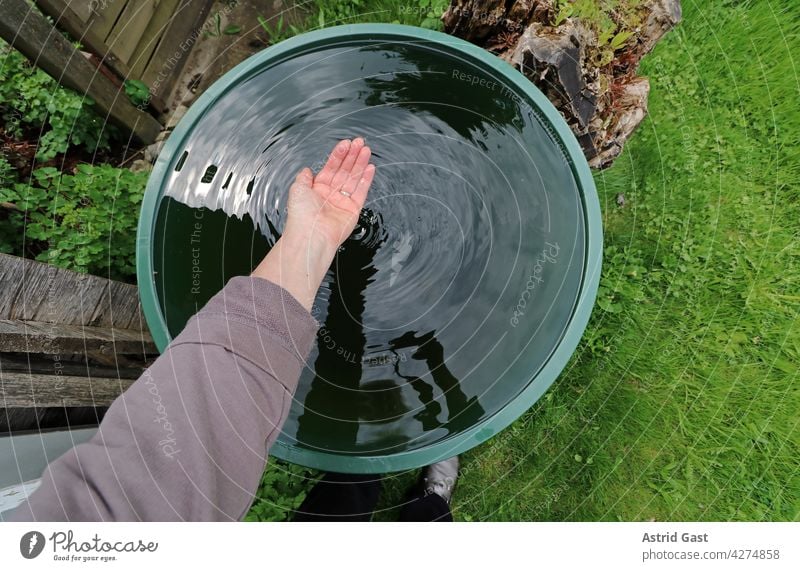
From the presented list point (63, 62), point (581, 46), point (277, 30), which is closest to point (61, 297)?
point (63, 62)

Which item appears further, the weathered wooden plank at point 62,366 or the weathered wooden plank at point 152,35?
the weathered wooden plank at point 152,35

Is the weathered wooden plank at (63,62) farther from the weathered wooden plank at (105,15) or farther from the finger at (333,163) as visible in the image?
the finger at (333,163)

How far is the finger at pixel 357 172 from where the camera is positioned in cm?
102

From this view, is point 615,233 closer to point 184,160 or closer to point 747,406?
point 747,406

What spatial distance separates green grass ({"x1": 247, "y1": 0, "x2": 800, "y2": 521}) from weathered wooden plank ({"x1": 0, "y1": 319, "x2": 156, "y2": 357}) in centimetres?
71

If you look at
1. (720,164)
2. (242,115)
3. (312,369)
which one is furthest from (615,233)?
(242,115)

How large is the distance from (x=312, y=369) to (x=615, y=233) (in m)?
0.82

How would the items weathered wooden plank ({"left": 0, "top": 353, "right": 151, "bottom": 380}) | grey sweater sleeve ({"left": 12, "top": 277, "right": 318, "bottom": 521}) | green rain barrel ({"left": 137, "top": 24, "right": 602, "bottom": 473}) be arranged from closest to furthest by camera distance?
grey sweater sleeve ({"left": 12, "top": 277, "right": 318, "bottom": 521}), weathered wooden plank ({"left": 0, "top": 353, "right": 151, "bottom": 380}), green rain barrel ({"left": 137, "top": 24, "right": 602, "bottom": 473})

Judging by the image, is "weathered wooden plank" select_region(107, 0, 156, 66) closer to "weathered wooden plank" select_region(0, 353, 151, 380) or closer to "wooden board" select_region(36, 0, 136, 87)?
"wooden board" select_region(36, 0, 136, 87)

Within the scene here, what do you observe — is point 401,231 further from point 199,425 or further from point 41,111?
point 41,111

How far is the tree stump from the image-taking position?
2.90 feet
